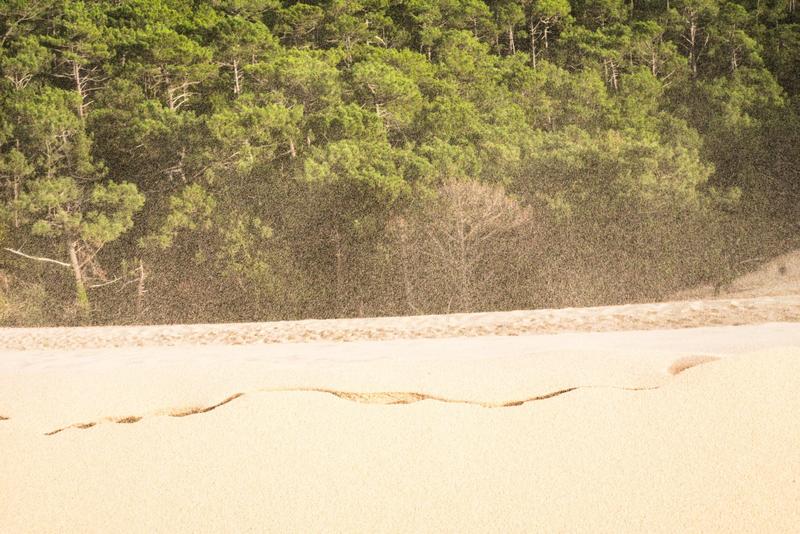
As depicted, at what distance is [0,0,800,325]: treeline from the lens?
19500mm

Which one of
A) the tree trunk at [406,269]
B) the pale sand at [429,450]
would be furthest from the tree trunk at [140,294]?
the pale sand at [429,450]

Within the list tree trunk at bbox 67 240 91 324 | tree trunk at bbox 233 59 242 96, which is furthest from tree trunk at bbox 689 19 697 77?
tree trunk at bbox 67 240 91 324

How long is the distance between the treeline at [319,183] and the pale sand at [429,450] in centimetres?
1652

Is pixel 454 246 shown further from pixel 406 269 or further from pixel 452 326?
pixel 452 326

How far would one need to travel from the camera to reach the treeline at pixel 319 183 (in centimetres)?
1950

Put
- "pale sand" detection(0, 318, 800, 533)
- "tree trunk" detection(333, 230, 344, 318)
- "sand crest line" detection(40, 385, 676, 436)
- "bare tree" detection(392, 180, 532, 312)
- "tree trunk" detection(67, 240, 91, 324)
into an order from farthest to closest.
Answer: "tree trunk" detection(333, 230, 344, 318) < "bare tree" detection(392, 180, 532, 312) < "tree trunk" detection(67, 240, 91, 324) < "sand crest line" detection(40, 385, 676, 436) < "pale sand" detection(0, 318, 800, 533)

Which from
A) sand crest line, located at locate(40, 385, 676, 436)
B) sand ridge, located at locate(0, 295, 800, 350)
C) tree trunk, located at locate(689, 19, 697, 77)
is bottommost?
sand ridge, located at locate(0, 295, 800, 350)

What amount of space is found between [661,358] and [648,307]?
5.17 metres

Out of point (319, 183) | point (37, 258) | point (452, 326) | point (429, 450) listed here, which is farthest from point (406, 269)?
point (429, 450)

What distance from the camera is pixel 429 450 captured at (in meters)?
2.05

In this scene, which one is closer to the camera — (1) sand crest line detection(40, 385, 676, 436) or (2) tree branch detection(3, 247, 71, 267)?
(1) sand crest line detection(40, 385, 676, 436)

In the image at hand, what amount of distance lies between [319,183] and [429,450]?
1812 centimetres

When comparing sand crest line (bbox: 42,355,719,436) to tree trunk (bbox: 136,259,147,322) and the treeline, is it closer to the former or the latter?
the treeline

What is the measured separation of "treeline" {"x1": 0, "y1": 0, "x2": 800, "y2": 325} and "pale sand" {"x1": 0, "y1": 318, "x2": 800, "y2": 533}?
650 inches
